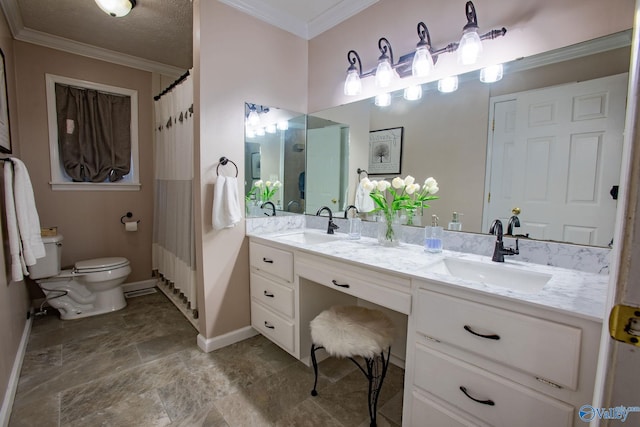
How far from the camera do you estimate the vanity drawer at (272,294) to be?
1858 mm

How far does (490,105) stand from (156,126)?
10.1 ft

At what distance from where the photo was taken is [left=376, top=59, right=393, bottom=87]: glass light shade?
179cm

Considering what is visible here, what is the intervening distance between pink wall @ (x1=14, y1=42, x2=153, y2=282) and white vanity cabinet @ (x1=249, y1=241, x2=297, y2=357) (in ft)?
5.94

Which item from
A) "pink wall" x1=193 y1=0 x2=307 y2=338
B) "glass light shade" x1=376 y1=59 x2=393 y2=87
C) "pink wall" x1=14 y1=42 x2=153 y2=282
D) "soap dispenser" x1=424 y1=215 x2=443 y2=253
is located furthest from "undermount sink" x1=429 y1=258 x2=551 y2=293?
"pink wall" x1=14 y1=42 x2=153 y2=282

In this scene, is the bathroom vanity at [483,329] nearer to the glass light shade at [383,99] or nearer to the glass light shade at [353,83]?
the glass light shade at [383,99]

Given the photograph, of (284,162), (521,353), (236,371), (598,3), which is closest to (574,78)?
(598,3)

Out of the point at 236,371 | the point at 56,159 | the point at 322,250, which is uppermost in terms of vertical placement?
the point at 56,159

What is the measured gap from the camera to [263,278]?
208 cm

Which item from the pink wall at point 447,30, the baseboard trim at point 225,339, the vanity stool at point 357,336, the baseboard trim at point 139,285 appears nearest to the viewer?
the pink wall at point 447,30

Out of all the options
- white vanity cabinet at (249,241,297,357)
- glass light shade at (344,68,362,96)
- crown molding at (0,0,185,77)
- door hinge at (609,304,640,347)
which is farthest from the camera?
crown molding at (0,0,185,77)

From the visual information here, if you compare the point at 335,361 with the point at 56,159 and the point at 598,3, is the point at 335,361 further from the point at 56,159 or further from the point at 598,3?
the point at 56,159

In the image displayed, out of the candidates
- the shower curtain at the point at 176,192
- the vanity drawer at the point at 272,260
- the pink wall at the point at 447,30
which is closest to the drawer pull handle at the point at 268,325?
the vanity drawer at the point at 272,260

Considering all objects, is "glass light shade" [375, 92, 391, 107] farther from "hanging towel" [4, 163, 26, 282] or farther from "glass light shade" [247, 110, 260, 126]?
"hanging towel" [4, 163, 26, 282]

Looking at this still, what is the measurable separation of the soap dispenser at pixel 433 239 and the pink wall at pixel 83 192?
297cm
